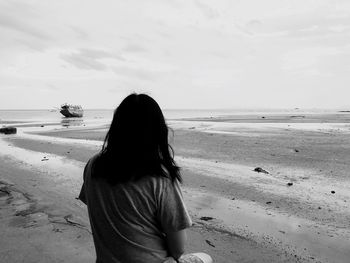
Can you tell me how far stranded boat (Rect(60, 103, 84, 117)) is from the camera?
6900cm

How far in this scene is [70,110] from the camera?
6950 centimetres

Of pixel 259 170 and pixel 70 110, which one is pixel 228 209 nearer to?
pixel 259 170

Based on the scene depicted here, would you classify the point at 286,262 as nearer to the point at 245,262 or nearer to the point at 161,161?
the point at 245,262

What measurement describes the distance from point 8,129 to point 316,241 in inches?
1015

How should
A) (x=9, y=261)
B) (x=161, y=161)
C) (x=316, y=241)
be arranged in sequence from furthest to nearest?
(x=316, y=241)
(x=9, y=261)
(x=161, y=161)

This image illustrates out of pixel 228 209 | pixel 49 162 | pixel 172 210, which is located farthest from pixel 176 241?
pixel 49 162

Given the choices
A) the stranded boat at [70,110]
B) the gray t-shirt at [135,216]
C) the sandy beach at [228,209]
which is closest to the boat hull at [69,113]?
the stranded boat at [70,110]

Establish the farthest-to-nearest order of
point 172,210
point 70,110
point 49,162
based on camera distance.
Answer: point 70,110 < point 49,162 < point 172,210

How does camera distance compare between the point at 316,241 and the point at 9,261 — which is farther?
the point at 316,241

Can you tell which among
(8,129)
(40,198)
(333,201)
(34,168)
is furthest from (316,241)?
(8,129)

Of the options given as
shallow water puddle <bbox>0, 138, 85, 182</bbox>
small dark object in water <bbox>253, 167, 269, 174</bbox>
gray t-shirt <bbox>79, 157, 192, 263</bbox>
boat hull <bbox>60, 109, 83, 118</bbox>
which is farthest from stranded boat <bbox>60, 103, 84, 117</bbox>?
gray t-shirt <bbox>79, 157, 192, 263</bbox>

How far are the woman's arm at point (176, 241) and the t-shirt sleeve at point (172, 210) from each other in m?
0.04

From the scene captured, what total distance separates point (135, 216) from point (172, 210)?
8.2 inches

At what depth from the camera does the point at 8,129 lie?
26.6 metres
